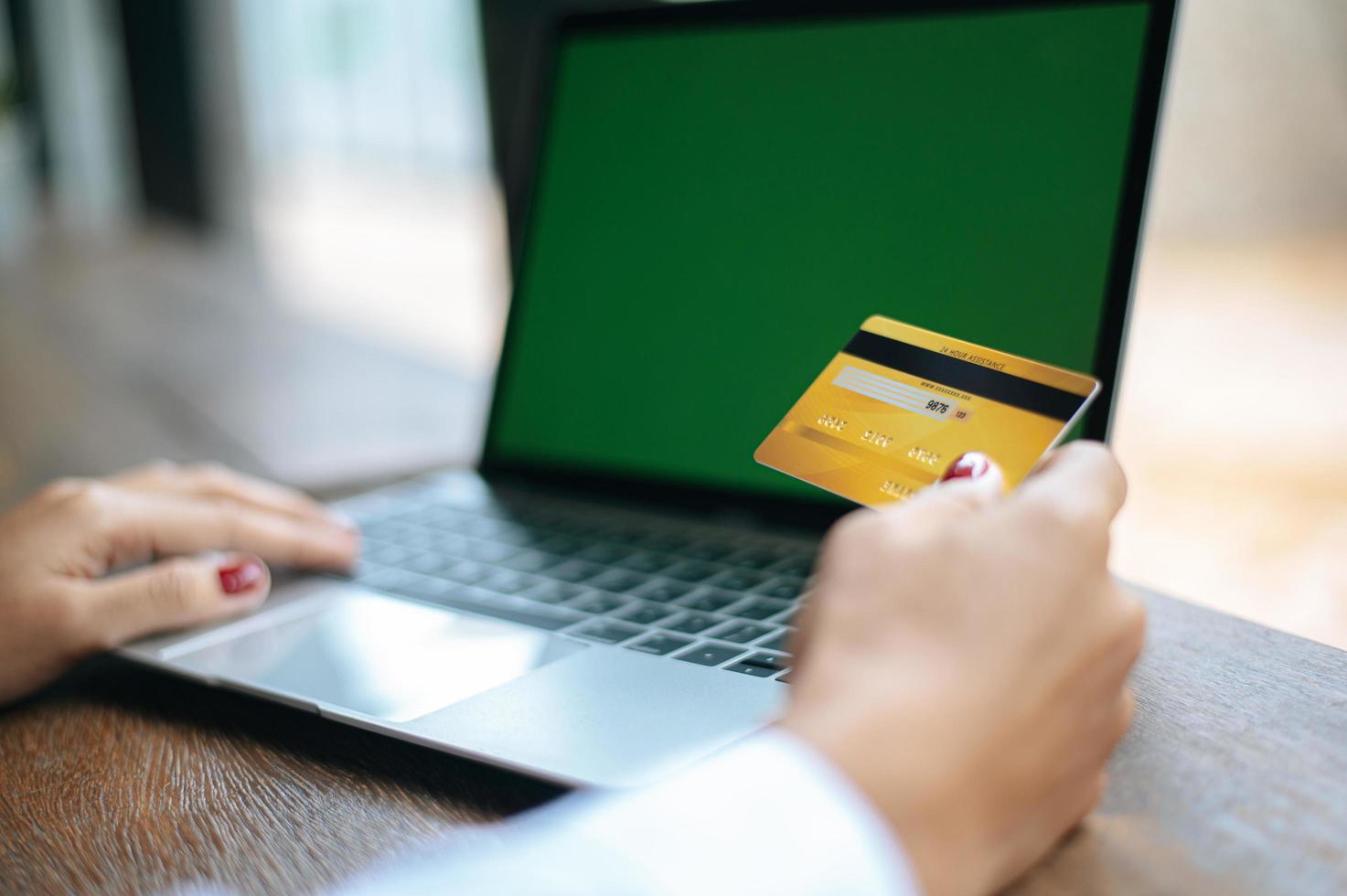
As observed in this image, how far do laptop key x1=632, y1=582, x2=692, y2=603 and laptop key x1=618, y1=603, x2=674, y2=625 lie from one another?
10 millimetres

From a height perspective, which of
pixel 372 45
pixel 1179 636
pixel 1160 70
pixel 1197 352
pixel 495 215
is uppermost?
pixel 372 45

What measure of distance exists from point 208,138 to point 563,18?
417 cm

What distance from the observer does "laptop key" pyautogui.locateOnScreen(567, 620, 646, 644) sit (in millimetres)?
Result: 469

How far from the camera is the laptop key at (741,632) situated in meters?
0.46

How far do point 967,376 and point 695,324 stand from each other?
30 centimetres

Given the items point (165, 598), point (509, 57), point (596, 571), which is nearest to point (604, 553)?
point (596, 571)

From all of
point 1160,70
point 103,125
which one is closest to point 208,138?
point 103,125

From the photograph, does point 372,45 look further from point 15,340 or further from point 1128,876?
point 1128,876

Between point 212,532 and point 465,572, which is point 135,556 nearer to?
point 212,532

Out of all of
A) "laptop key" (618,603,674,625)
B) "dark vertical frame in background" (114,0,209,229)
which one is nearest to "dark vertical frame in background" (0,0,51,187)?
"dark vertical frame in background" (114,0,209,229)

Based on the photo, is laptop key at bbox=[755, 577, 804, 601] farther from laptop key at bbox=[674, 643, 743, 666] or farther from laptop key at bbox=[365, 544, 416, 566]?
laptop key at bbox=[365, 544, 416, 566]

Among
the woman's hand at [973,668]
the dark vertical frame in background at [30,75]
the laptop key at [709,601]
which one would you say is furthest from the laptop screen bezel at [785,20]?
the dark vertical frame in background at [30,75]

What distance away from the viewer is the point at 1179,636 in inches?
18.4

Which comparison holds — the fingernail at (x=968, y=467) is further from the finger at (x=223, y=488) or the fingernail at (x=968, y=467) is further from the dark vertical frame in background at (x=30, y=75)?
the dark vertical frame in background at (x=30, y=75)
